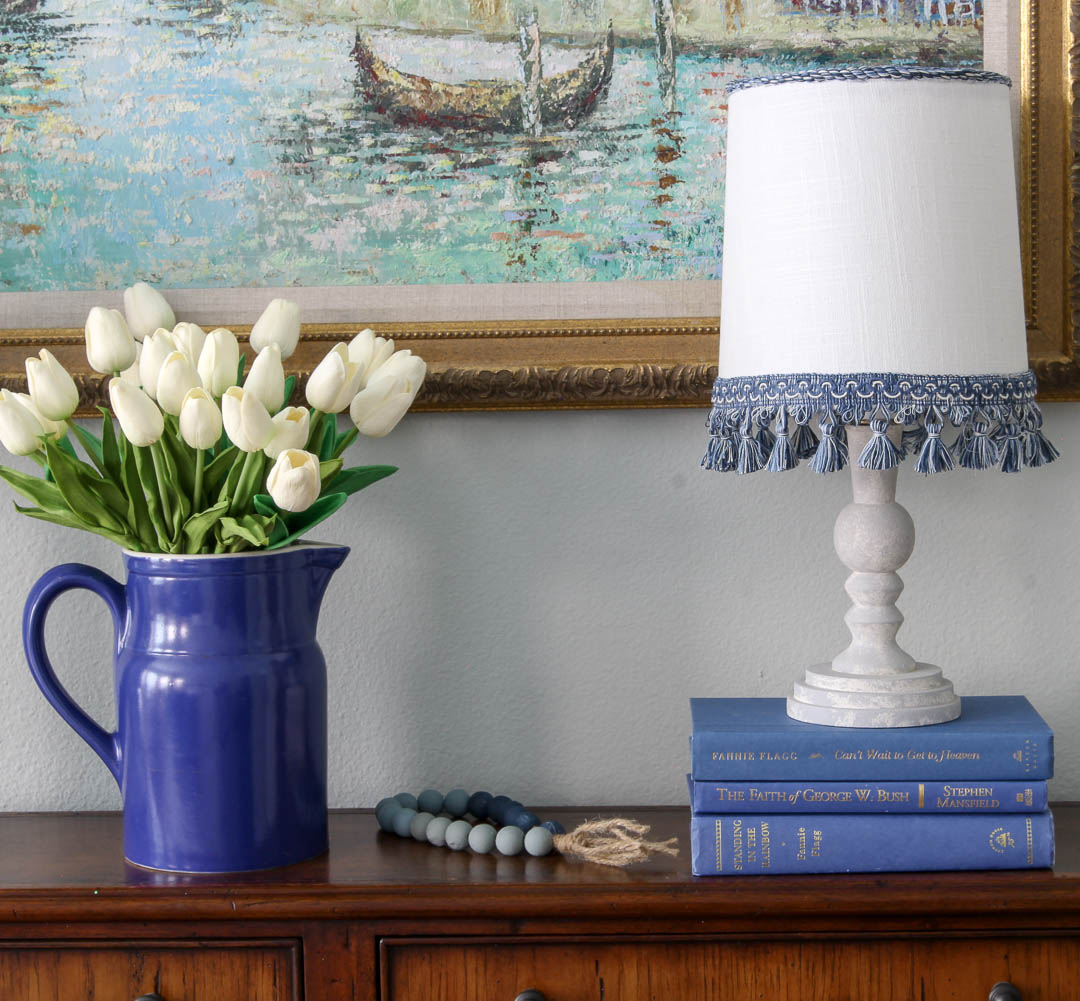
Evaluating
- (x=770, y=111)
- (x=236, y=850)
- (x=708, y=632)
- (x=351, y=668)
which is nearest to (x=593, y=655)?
(x=708, y=632)

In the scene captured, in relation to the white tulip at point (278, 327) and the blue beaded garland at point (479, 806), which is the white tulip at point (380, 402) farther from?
the blue beaded garland at point (479, 806)

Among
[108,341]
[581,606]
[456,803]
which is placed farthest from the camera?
[581,606]

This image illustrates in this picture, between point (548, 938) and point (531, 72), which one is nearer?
point (548, 938)

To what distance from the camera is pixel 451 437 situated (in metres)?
1.19

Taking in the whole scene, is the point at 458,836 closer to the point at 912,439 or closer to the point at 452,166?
the point at 912,439

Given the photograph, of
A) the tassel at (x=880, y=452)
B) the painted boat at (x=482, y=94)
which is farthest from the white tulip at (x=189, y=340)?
the tassel at (x=880, y=452)

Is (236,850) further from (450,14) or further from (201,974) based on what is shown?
(450,14)

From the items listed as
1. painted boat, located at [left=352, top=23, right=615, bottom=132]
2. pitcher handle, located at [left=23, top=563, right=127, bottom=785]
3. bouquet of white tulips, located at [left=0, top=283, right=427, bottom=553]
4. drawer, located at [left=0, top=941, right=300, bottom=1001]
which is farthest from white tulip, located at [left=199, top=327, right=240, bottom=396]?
drawer, located at [left=0, top=941, right=300, bottom=1001]

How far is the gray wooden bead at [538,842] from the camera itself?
3.26 feet

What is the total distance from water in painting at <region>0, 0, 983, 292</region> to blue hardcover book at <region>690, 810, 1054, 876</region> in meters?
0.54

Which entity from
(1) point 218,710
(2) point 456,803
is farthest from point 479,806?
(1) point 218,710

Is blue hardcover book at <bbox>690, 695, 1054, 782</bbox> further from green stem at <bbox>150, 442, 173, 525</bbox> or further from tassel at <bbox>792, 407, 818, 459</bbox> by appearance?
green stem at <bbox>150, 442, 173, 525</bbox>

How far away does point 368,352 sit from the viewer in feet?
3.39

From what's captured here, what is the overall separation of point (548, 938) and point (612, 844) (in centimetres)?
10
